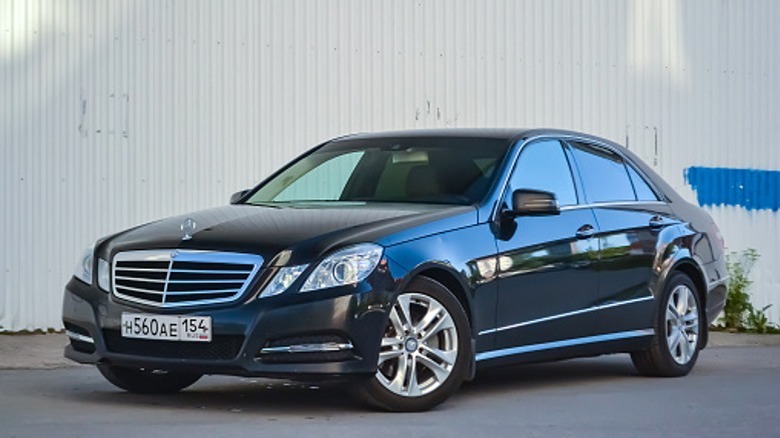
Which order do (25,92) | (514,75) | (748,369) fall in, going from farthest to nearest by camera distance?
(514,75), (25,92), (748,369)

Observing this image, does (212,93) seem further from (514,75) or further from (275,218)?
(275,218)

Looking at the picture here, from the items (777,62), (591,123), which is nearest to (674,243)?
(591,123)

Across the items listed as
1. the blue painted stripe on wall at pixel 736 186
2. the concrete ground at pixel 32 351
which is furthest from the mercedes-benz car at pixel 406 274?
the blue painted stripe on wall at pixel 736 186

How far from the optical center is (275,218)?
8586 millimetres

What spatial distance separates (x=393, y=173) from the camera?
9.51m

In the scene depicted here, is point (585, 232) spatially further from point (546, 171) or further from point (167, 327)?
point (167, 327)

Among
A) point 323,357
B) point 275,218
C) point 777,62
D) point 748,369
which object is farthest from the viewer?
point 777,62

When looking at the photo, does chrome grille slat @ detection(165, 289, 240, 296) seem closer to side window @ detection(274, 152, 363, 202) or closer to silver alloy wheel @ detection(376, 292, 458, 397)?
silver alloy wheel @ detection(376, 292, 458, 397)

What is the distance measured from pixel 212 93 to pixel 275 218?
481 centimetres

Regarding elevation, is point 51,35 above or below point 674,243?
above

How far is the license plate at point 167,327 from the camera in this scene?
25.9ft

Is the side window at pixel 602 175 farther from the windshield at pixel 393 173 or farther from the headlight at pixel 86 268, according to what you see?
the headlight at pixel 86 268

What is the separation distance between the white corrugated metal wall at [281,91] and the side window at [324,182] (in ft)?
10.5

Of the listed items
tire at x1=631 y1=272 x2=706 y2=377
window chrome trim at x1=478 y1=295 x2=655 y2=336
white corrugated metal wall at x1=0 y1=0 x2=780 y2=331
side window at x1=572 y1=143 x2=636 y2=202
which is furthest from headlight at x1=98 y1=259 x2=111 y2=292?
white corrugated metal wall at x1=0 y1=0 x2=780 y2=331
